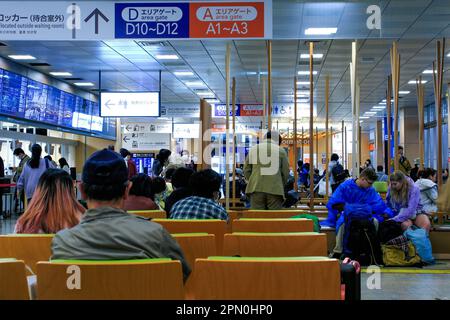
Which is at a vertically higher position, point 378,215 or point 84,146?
point 84,146

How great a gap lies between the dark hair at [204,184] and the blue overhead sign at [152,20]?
333 centimetres

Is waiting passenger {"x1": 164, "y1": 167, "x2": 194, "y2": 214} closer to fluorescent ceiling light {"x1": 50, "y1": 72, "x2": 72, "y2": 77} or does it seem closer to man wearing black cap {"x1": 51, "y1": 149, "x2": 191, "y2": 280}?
man wearing black cap {"x1": 51, "y1": 149, "x2": 191, "y2": 280}

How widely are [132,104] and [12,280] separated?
1210 cm

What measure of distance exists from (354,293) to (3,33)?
6.11m

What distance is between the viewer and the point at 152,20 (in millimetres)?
6930

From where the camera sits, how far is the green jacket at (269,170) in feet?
21.5

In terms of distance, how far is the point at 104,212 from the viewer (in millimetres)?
1952

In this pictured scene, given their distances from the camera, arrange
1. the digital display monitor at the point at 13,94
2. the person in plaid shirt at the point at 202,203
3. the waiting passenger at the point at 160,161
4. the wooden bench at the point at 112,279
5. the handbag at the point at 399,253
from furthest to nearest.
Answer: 1. the digital display monitor at the point at 13,94
2. the waiting passenger at the point at 160,161
3. the handbag at the point at 399,253
4. the person in plaid shirt at the point at 202,203
5. the wooden bench at the point at 112,279

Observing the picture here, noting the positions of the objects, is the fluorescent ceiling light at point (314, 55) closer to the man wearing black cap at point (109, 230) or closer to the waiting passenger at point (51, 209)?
the waiting passenger at point (51, 209)

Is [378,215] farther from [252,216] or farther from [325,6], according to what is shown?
[325,6]

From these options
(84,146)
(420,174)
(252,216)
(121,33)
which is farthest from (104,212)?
(84,146)

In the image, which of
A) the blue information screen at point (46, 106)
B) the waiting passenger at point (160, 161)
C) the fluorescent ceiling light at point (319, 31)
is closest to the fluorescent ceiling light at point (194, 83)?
the blue information screen at point (46, 106)

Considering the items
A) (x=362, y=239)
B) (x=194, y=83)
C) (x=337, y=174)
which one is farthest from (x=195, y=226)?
(x=194, y=83)

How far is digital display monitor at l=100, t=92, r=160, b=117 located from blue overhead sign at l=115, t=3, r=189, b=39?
6.79 metres
